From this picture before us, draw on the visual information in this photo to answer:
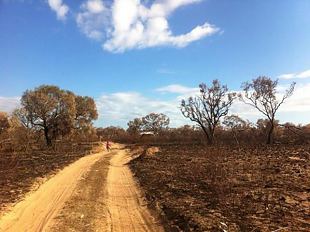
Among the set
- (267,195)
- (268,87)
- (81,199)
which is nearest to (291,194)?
(267,195)

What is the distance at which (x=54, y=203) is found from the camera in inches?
623

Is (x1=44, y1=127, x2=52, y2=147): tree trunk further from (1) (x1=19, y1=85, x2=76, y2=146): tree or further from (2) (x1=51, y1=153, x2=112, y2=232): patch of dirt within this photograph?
(2) (x1=51, y1=153, x2=112, y2=232): patch of dirt

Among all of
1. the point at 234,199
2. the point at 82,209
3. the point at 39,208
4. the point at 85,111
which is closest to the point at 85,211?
the point at 82,209

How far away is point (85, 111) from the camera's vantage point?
72.2 meters

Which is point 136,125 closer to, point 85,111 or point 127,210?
point 85,111

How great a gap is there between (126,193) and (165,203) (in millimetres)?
3531

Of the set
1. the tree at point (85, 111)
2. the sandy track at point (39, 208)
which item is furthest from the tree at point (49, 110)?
the sandy track at point (39, 208)

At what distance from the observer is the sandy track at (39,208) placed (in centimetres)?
1230

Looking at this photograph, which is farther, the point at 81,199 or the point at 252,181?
the point at 252,181

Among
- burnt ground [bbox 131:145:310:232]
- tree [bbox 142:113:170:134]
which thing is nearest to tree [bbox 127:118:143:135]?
tree [bbox 142:113:170:134]

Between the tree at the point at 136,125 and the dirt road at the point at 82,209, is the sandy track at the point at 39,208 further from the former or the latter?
the tree at the point at 136,125

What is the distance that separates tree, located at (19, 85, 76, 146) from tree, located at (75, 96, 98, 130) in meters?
4.86

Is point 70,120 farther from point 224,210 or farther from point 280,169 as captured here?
point 224,210

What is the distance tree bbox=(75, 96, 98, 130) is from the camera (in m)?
71.1
